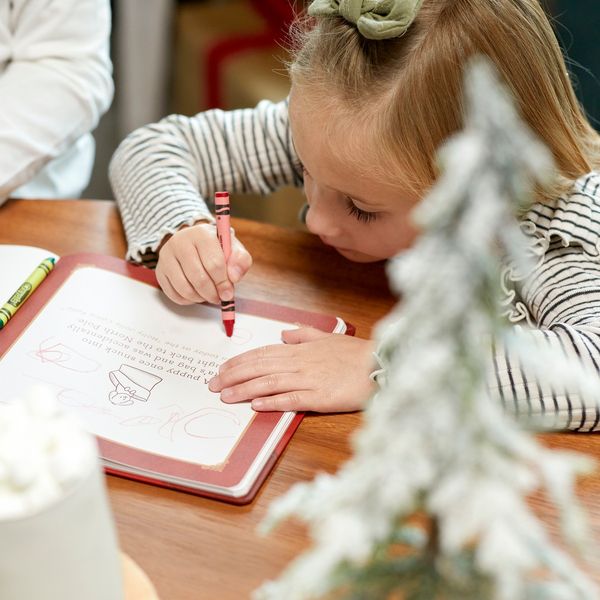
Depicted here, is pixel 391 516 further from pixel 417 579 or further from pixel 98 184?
pixel 98 184

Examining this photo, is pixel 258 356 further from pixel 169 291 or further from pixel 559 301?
pixel 559 301

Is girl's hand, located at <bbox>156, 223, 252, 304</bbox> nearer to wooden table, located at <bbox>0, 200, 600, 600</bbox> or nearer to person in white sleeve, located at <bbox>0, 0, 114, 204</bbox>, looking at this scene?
wooden table, located at <bbox>0, 200, 600, 600</bbox>

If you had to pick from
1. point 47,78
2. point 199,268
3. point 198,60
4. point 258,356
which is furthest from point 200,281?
point 198,60

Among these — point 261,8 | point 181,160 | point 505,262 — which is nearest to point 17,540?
point 505,262

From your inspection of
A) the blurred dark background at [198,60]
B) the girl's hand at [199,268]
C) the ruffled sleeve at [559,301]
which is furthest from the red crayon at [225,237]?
the blurred dark background at [198,60]

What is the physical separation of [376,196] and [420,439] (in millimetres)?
550

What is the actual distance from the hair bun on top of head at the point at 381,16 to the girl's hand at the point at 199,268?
0.25 meters

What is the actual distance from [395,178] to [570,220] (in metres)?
0.18

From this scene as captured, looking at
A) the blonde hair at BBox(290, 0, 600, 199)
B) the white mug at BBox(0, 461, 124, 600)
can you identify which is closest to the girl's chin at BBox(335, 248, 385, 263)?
the blonde hair at BBox(290, 0, 600, 199)

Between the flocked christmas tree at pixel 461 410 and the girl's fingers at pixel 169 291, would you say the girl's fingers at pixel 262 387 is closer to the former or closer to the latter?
the girl's fingers at pixel 169 291

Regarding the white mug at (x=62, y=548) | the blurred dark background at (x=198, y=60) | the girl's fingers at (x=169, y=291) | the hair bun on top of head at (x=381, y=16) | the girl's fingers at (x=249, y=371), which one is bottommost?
the blurred dark background at (x=198, y=60)

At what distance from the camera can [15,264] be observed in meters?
0.90

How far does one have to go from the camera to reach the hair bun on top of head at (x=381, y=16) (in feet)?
2.63

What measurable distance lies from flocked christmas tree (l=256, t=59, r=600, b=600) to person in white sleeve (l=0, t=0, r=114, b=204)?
83 cm
